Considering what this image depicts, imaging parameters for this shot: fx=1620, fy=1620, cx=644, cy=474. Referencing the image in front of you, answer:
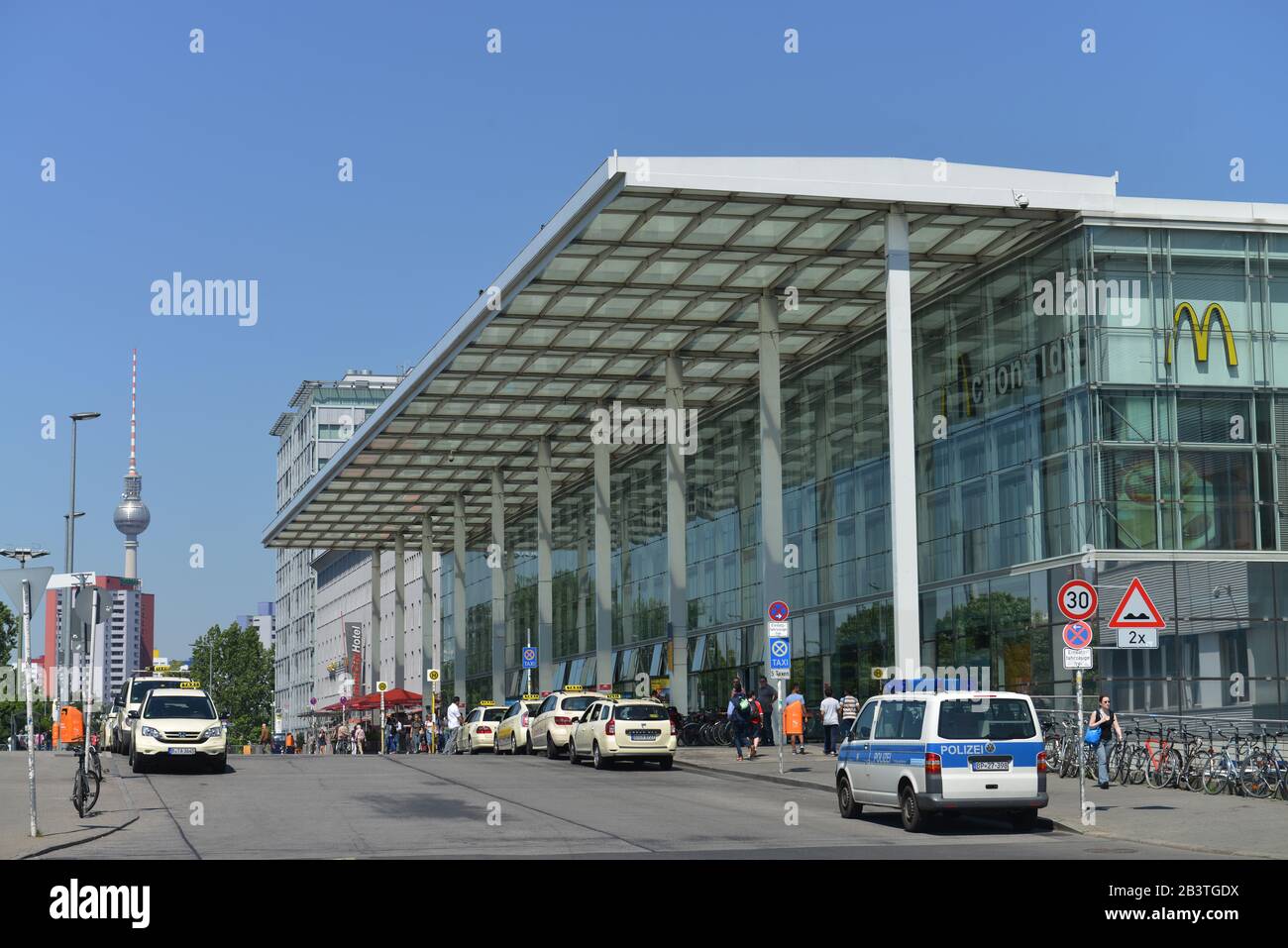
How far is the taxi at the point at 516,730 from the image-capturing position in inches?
1761

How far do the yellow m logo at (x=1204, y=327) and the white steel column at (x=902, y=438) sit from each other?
6256mm

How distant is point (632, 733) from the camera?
116ft

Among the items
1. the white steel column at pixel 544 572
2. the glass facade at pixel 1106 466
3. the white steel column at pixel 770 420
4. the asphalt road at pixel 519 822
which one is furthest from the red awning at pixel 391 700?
the asphalt road at pixel 519 822

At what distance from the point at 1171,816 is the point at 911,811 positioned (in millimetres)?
4147

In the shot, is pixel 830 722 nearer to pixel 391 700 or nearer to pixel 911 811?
pixel 911 811

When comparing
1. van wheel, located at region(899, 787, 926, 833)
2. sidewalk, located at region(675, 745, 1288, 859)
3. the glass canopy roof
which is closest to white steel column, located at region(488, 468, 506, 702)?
the glass canopy roof

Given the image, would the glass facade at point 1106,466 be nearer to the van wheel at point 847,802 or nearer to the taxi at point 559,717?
the taxi at point 559,717

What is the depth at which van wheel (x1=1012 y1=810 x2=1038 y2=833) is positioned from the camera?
21.4 meters

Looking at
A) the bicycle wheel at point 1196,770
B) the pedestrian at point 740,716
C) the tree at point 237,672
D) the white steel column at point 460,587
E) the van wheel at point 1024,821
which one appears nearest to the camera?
the van wheel at point 1024,821

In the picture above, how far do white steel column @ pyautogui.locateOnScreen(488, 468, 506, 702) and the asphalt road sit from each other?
33.5 meters

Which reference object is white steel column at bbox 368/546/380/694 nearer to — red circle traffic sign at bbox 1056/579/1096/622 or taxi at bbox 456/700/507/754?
taxi at bbox 456/700/507/754

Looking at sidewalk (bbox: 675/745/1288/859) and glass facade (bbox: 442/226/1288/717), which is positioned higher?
glass facade (bbox: 442/226/1288/717)
